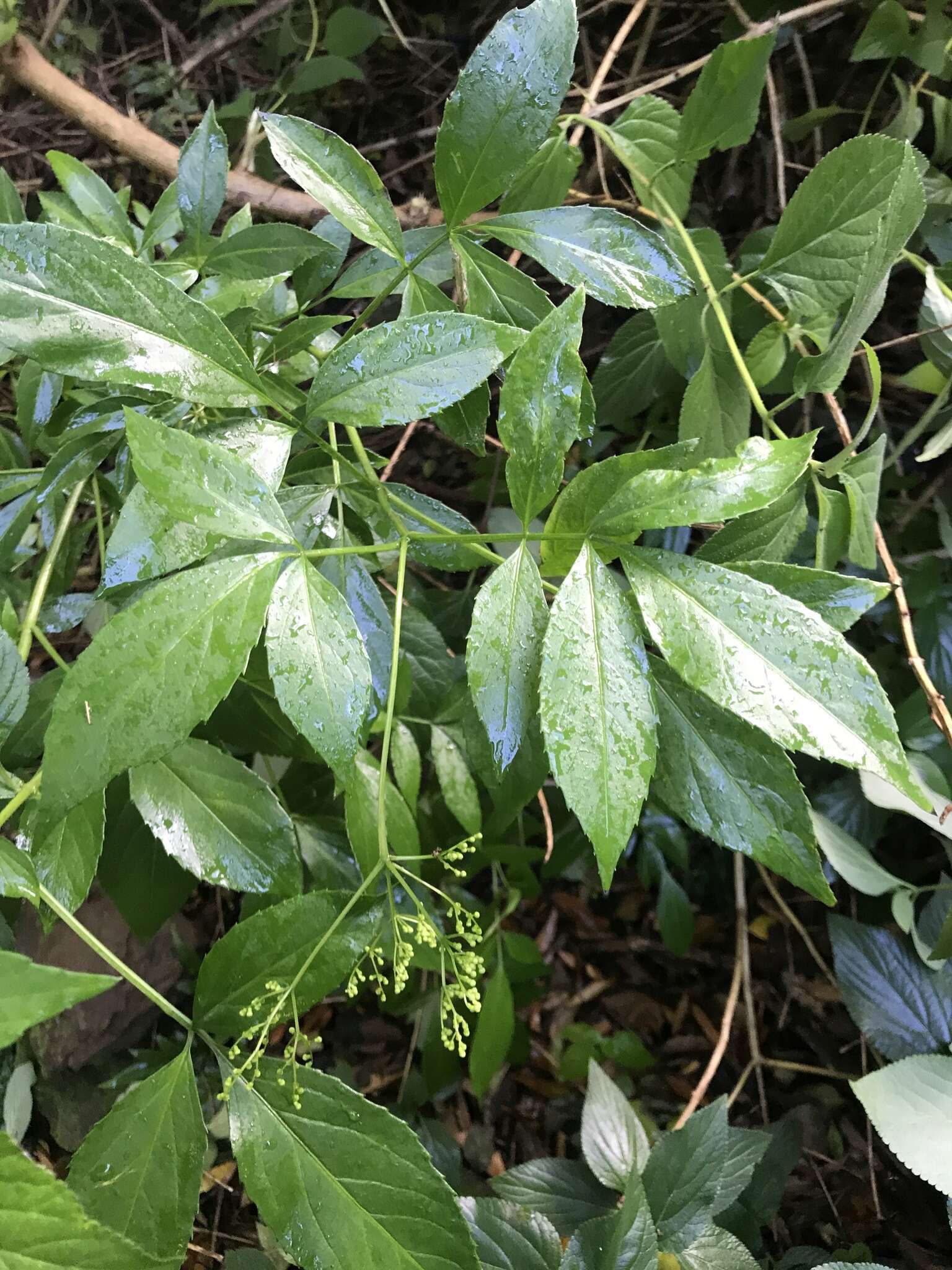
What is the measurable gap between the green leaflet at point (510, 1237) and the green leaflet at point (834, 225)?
0.82m

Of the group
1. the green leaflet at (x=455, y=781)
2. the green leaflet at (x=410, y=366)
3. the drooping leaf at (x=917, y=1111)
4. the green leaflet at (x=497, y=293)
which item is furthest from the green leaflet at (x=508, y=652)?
the drooping leaf at (x=917, y=1111)

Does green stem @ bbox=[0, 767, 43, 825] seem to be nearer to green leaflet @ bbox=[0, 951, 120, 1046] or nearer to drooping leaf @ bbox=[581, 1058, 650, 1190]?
green leaflet @ bbox=[0, 951, 120, 1046]

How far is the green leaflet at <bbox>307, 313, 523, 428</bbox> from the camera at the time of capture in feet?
1.45

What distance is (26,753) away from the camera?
561 mm

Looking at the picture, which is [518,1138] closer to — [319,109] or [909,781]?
[909,781]

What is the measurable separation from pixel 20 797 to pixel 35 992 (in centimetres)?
20

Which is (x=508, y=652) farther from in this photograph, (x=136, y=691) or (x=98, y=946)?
(x=98, y=946)

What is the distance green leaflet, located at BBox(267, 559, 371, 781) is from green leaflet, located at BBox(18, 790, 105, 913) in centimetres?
18

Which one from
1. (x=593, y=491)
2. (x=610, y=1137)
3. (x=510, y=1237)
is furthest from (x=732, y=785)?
(x=610, y=1137)

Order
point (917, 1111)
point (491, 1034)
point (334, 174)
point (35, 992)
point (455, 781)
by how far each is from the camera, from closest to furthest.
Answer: point (35, 992), point (334, 174), point (917, 1111), point (455, 781), point (491, 1034)

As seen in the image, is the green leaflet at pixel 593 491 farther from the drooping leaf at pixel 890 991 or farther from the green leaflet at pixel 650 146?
the drooping leaf at pixel 890 991

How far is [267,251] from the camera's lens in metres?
0.64

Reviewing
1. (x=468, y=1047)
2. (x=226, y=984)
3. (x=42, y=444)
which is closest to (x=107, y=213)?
(x=42, y=444)

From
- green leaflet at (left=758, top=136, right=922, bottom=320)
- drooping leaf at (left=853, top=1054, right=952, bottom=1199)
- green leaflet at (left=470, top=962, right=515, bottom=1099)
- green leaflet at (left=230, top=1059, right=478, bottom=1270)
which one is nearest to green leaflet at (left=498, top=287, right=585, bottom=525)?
green leaflet at (left=758, top=136, right=922, bottom=320)
